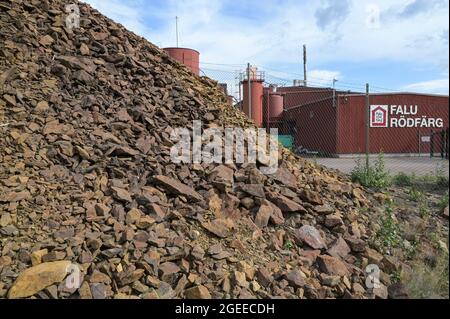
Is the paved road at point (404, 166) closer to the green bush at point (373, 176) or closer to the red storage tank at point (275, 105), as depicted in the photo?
the green bush at point (373, 176)

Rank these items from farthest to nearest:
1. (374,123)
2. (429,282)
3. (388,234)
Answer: (374,123)
(388,234)
(429,282)

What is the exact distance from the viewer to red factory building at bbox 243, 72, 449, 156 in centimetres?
1880

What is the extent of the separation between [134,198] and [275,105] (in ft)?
64.6

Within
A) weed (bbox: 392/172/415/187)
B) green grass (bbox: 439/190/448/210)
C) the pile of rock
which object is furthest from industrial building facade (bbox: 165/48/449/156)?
green grass (bbox: 439/190/448/210)

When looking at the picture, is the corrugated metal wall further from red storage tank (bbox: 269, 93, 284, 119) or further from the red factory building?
red storage tank (bbox: 269, 93, 284, 119)

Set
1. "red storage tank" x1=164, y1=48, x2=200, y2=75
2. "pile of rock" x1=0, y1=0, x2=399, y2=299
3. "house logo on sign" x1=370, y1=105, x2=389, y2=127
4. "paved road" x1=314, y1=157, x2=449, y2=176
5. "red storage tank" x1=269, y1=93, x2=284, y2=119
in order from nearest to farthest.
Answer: "pile of rock" x1=0, y1=0, x2=399, y2=299 < "paved road" x1=314, y1=157, x2=449, y2=176 < "red storage tank" x1=164, y1=48, x2=200, y2=75 < "house logo on sign" x1=370, y1=105, x2=389, y2=127 < "red storage tank" x1=269, y1=93, x2=284, y2=119

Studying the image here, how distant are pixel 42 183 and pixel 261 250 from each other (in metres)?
2.92

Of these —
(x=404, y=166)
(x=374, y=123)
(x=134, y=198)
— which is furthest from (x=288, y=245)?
(x=374, y=123)

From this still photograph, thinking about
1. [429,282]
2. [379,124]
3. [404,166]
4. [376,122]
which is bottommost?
[429,282]

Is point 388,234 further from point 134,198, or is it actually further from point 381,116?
point 381,116

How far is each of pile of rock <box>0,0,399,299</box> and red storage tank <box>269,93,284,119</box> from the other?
1575 centimetres

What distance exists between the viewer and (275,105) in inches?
923
